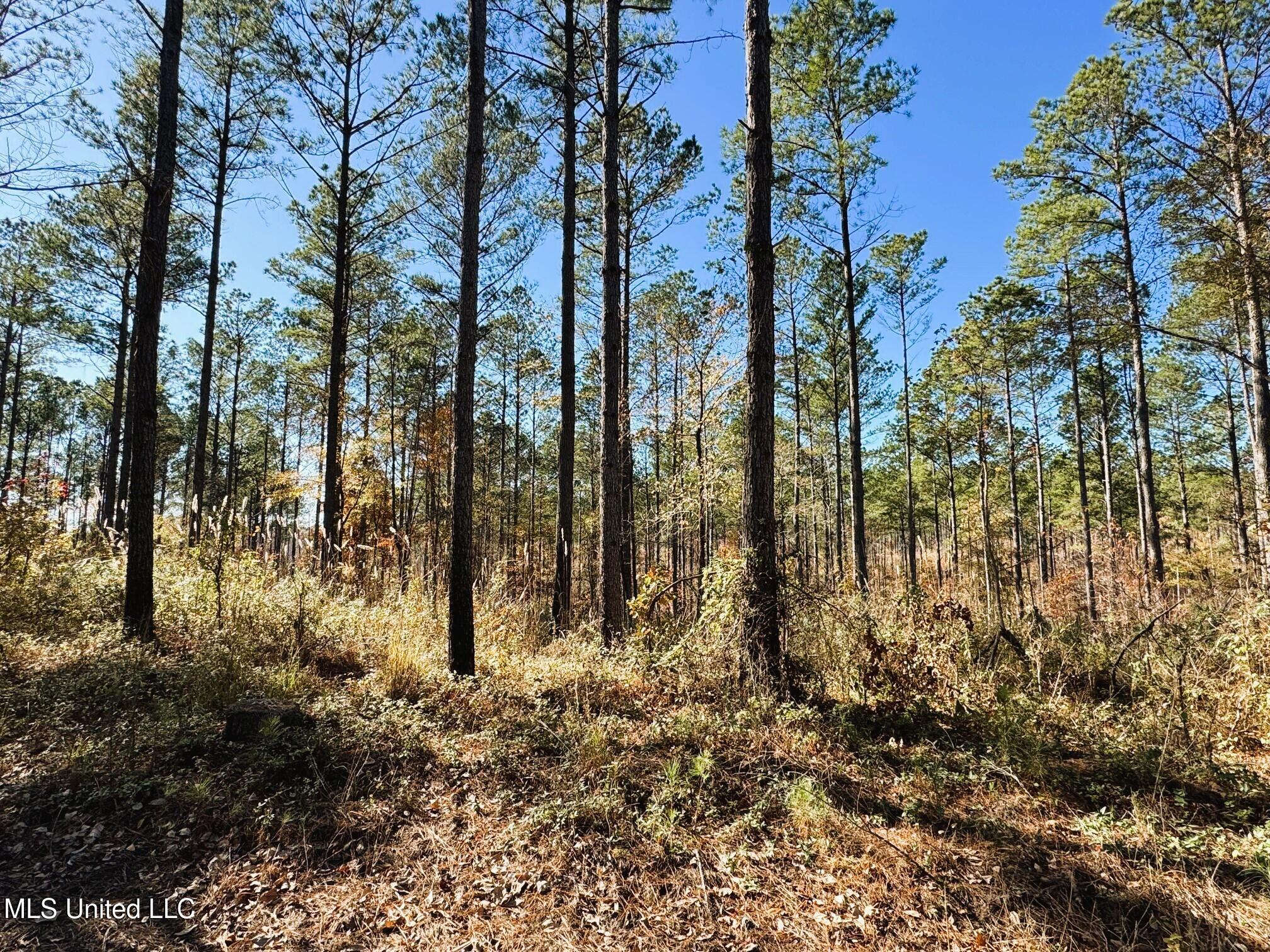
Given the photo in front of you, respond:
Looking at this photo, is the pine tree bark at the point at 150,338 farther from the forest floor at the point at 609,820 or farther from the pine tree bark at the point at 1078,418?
the pine tree bark at the point at 1078,418

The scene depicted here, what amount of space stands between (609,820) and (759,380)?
3.53 meters

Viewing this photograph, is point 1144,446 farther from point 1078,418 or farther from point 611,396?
point 611,396

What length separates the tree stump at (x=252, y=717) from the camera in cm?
346

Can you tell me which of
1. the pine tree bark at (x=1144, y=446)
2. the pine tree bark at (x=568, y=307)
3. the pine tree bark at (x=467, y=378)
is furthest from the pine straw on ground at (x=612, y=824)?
the pine tree bark at (x=1144, y=446)

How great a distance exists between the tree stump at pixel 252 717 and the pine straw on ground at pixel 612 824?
10 centimetres

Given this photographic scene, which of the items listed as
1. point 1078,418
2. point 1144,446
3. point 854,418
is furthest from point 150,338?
point 1078,418

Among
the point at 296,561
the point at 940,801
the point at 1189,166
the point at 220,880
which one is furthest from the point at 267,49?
the point at 1189,166

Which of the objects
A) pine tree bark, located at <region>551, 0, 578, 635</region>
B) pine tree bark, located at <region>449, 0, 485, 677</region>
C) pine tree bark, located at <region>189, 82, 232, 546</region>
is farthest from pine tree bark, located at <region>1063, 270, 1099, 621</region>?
pine tree bark, located at <region>189, 82, 232, 546</region>

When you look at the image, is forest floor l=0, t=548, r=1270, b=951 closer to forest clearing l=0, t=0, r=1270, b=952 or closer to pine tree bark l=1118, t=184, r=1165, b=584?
forest clearing l=0, t=0, r=1270, b=952

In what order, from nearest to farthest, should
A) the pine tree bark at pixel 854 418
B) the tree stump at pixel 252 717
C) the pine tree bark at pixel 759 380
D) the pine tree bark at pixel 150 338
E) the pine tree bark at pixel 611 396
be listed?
the tree stump at pixel 252 717 < the pine tree bark at pixel 759 380 < the pine tree bark at pixel 150 338 < the pine tree bark at pixel 611 396 < the pine tree bark at pixel 854 418

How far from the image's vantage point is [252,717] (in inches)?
138

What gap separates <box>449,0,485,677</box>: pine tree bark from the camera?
496 centimetres

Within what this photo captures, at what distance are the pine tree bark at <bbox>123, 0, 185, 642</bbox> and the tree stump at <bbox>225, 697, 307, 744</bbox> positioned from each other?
2.49m

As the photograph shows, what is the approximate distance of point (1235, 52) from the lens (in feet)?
32.2
